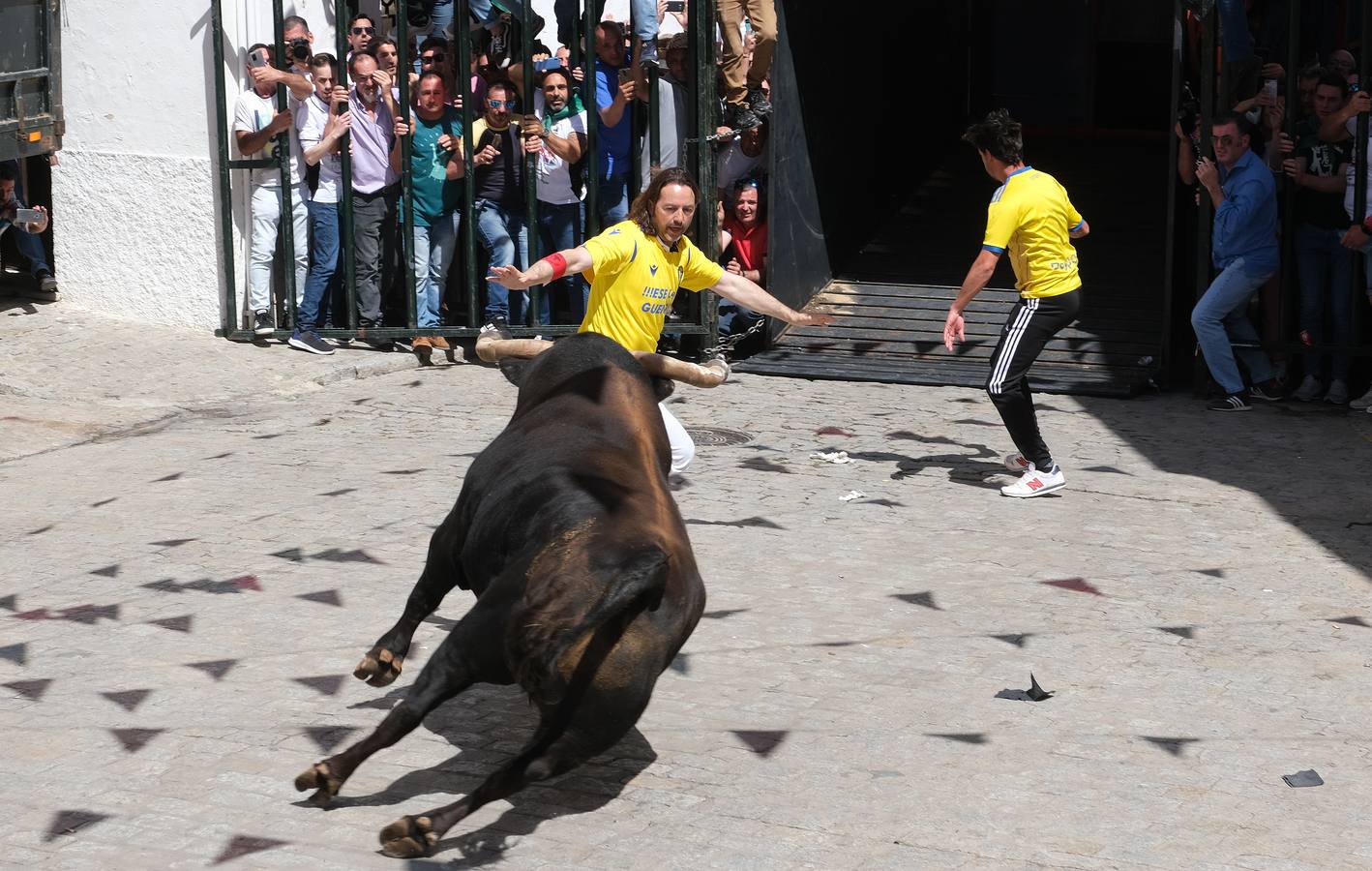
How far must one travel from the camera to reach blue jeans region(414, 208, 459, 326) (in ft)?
41.3

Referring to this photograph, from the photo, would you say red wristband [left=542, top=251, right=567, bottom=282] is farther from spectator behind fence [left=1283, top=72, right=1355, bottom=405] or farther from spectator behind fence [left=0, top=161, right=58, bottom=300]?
spectator behind fence [left=0, top=161, right=58, bottom=300]

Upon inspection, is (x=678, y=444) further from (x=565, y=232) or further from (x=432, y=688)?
(x=565, y=232)

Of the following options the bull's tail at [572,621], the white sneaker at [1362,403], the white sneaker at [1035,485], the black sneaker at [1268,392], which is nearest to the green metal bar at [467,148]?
the white sneaker at [1035,485]

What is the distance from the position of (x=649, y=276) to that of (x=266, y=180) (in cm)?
554

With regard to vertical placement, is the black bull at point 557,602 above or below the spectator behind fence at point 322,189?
below

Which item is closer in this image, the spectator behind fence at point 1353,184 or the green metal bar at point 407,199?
the spectator behind fence at point 1353,184

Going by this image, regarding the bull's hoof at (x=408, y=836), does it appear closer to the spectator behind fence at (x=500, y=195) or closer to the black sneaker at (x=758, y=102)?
the spectator behind fence at (x=500, y=195)

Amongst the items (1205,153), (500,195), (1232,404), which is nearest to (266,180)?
(500,195)

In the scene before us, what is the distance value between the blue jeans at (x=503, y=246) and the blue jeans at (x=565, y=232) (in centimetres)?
15

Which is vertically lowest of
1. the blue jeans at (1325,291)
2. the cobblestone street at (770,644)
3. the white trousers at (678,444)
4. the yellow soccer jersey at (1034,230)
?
the cobblestone street at (770,644)

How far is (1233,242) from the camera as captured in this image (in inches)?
443

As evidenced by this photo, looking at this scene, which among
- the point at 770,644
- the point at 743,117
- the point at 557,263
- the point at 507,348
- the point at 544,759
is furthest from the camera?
the point at 743,117

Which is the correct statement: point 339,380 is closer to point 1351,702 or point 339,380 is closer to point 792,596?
point 792,596

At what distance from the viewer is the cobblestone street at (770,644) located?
519 cm
